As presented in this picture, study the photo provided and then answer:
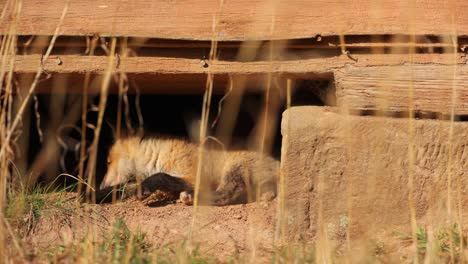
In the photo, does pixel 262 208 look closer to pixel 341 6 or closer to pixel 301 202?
pixel 301 202

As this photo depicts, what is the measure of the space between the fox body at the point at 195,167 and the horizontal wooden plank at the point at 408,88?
118 cm

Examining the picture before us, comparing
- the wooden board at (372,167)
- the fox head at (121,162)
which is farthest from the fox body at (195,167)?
the wooden board at (372,167)

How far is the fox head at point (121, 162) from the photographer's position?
21.4 ft

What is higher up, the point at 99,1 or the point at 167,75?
the point at 99,1

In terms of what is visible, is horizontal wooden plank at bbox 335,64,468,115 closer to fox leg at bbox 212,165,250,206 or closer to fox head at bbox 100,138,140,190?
fox leg at bbox 212,165,250,206

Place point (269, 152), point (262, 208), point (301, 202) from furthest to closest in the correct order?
1. point (269, 152)
2. point (262, 208)
3. point (301, 202)

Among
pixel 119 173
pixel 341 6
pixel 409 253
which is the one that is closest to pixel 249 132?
pixel 119 173

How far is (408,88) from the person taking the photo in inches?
186

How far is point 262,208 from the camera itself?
212 inches

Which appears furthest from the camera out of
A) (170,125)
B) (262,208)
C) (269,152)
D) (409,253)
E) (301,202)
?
(170,125)

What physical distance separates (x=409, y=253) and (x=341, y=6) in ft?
4.88

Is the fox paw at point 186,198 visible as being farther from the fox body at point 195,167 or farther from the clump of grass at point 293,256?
the clump of grass at point 293,256

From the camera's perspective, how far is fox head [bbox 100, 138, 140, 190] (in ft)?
21.4

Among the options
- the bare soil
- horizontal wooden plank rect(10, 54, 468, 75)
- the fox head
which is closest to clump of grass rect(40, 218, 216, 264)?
the bare soil
